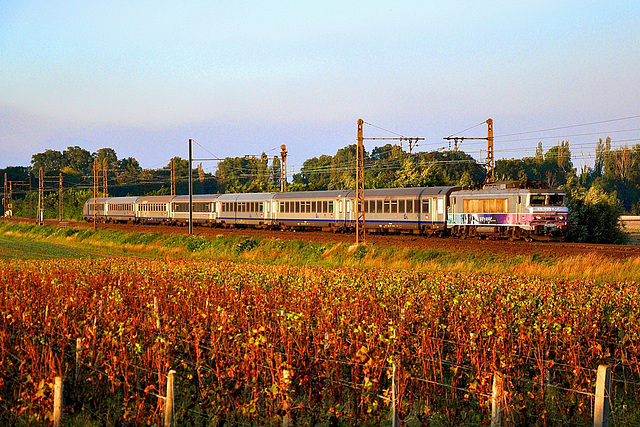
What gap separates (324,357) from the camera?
10633mm

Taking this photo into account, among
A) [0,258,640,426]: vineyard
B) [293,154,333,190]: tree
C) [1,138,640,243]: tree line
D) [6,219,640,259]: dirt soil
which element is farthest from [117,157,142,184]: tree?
[0,258,640,426]: vineyard

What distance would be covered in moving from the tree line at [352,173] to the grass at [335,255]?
44.4ft

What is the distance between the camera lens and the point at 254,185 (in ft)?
275

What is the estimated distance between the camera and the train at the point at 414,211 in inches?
1382

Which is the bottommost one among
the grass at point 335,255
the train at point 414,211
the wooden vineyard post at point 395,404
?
the grass at point 335,255

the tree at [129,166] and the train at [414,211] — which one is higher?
the tree at [129,166]

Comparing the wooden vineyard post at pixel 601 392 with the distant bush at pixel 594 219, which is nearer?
the wooden vineyard post at pixel 601 392

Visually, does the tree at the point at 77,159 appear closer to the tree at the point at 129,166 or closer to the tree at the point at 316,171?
the tree at the point at 129,166

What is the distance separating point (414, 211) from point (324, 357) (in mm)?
31644

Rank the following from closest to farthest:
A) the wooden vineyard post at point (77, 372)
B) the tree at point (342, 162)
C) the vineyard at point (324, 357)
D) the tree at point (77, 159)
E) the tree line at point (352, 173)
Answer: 1. the vineyard at point (324, 357)
2. the wooden vineyard post at point (77, 372)
3. the tree line at point (352, 173)
4. the tree at point (342, 162)
5. the tree at point (77, 159)

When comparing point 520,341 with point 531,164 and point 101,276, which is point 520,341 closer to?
point 101,276

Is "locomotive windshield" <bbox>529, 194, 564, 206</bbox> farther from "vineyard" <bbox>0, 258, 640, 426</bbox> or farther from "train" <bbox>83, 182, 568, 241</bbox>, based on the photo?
"vineyard" <bbox>0, 258, 640, 426</bbox>

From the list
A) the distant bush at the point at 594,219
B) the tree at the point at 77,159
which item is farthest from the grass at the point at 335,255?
the tree at the point at 77,159

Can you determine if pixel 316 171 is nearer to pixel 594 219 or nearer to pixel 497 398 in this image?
pixel 594 219
